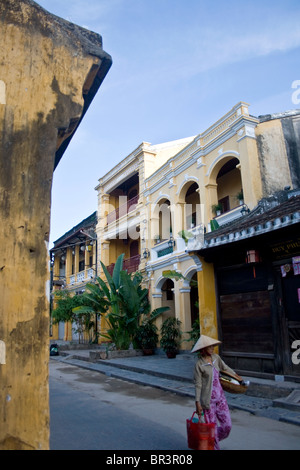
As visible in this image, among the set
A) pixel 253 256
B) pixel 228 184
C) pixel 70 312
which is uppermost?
pixel 228 184

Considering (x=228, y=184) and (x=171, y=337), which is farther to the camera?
(x=228, y=184)

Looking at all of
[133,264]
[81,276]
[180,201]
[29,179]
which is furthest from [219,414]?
[81,276]

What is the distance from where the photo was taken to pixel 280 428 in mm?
5184

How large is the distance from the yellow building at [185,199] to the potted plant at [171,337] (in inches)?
12.8

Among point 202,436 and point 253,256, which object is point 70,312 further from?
point 202,436

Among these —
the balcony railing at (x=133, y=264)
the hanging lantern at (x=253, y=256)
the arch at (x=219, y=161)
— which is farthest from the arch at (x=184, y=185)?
the hanging lantern at (x=253, y=256)

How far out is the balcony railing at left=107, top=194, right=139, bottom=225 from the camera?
1930 cm

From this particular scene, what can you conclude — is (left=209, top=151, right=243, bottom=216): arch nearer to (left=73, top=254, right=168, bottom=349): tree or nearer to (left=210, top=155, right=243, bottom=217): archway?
(left=210, top=155, right=243, bottom=217): archway

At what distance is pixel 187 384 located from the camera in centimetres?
878

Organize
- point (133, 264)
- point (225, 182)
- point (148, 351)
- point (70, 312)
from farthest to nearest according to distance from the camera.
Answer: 1. point (70, 312)
2. point (133, 264)
3. point (148, 351)
4. point (225, 182)

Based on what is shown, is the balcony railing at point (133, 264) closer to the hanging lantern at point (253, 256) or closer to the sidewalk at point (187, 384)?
the sidewalk at point (187, 384)

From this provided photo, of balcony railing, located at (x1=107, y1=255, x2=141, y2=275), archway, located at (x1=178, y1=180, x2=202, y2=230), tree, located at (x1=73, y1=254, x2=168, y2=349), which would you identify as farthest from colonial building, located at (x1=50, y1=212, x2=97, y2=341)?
archway, located at (x1=178, y1=180, x2=202, y2=230)

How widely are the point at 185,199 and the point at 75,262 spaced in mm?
Result: 12256

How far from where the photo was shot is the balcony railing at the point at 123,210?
1930 cm
